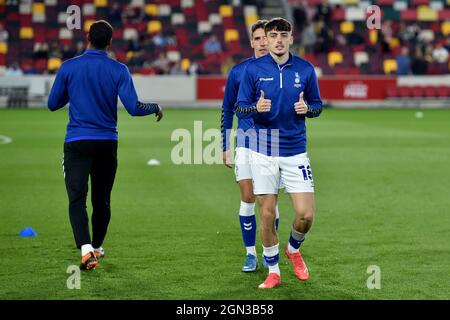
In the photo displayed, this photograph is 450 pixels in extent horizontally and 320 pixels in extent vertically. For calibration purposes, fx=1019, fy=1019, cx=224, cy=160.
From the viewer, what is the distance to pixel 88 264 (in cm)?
884

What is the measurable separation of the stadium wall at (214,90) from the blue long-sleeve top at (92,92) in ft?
95.4

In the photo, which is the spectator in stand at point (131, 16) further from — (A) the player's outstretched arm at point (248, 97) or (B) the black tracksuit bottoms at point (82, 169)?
(A) the player's outstretched arm at point (248, 97)

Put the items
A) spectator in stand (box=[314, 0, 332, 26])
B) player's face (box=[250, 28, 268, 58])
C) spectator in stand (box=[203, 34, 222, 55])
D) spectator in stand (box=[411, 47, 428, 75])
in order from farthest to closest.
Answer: spectator in stand (box=[314, 0, 332, 26]), spectator in stand (box=[203, 34, 222, 55]), spectator in stand (box=[411, 47, 428, 75]), player's face (box=[250, 28, 268, 58])

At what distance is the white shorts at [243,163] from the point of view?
345 inches

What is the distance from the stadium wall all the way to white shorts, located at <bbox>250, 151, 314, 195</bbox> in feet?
98.2

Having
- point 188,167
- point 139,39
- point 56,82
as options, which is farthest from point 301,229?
point 139,39

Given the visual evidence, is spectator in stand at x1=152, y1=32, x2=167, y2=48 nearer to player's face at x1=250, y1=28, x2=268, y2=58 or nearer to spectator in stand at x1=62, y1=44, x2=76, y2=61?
spectator in stand at x1=62, y1=44, x2=76, y2=61

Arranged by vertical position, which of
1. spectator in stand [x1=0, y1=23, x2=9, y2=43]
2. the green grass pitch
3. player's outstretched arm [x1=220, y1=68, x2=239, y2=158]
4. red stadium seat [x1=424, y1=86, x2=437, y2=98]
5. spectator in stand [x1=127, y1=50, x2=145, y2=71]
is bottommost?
red stadium seat [x1=424, y1=86, x2=437, y2=98]

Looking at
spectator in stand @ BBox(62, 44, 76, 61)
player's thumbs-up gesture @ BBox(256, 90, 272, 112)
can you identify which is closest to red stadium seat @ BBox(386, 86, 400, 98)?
spectator in stand @ BBox(62, 44, 76, 61)

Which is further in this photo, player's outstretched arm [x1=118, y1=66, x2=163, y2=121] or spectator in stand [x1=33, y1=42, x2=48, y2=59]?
spectator in stand [x1=33, y1=42, x2=48, y2=59]

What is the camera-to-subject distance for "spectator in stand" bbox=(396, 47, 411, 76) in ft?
134

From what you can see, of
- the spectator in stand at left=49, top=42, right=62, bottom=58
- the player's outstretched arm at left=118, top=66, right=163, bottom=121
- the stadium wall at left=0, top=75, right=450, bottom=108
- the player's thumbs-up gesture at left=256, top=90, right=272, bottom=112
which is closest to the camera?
the player's thumbs-up gesture at left=256, top=90, right=272, bottom=112

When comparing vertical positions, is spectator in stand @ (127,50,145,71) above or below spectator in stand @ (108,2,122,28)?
below
